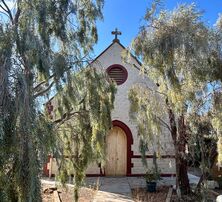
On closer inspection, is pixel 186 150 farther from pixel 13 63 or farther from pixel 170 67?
pixel 13 63

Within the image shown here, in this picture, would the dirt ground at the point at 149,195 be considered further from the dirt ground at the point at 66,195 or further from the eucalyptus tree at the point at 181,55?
the eucalyptus tree at the point at 181,55

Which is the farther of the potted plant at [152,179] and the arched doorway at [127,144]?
the arched doorway at [127,144]

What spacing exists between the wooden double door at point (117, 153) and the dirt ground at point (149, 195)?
356cm

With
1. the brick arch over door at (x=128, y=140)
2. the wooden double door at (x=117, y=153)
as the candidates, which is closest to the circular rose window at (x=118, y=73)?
the brick arch over door at (x=128, y=140)

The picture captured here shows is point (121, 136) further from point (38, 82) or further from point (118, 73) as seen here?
point (38, 82)

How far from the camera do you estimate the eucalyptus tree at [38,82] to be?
177 inches

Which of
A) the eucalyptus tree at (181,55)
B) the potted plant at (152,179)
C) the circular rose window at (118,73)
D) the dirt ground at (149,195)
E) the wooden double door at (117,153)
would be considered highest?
the circular rose window at (118,73)

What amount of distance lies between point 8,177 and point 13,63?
1.60 metres

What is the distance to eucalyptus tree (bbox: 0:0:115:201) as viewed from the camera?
4488 millimetres

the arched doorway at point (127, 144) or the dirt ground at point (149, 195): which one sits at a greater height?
the arched doorway at point (127, 144)

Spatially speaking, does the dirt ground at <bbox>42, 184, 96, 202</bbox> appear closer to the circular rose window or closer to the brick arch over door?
the brick arch over door

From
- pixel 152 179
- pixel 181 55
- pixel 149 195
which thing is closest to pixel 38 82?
pixel 181 55

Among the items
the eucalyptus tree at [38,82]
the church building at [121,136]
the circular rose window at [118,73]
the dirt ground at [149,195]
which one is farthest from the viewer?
the circular rose window at [118,73]

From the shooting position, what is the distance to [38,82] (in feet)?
22.2
